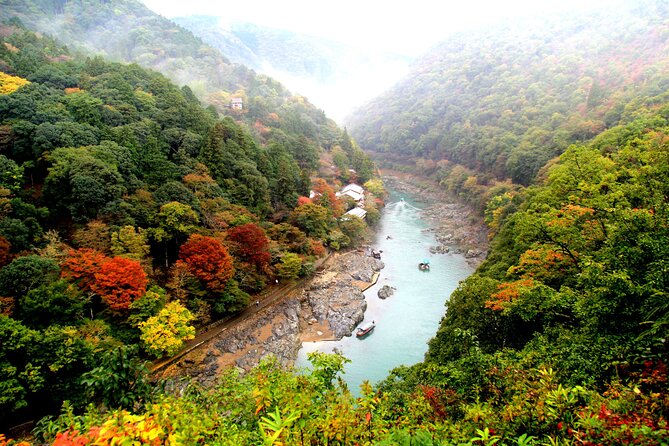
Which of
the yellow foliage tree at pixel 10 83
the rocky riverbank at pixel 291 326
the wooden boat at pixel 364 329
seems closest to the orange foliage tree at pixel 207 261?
the rocky riverbank at pixel 291 326

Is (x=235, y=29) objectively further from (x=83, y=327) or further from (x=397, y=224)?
(x=83, y=327)

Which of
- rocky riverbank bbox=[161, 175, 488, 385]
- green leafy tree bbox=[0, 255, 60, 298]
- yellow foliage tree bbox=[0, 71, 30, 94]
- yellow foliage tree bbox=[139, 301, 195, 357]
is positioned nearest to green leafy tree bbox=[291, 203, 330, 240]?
rocky riverbank bbox=[161, 175, 488, 385]

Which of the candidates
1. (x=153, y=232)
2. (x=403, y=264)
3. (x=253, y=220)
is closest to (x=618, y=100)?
(x=403, y=264)

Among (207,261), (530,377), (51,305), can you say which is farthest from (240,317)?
(530,377)

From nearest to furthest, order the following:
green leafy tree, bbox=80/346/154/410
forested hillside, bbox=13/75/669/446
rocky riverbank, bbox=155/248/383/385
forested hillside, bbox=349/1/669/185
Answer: forested hillside, bbox=13/75/669/446 → green leafy tree, bbox=80/346/154/410 → rocky riverbank, bbox=155/248/383/385 → forested hillside, bbox=349/1/669/185

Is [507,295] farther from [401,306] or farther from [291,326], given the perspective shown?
[401,306]

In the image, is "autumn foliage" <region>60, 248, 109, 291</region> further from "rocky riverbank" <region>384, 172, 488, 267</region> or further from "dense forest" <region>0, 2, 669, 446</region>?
"rocky riverbank" <region>384, 172, 488, 267</region>
